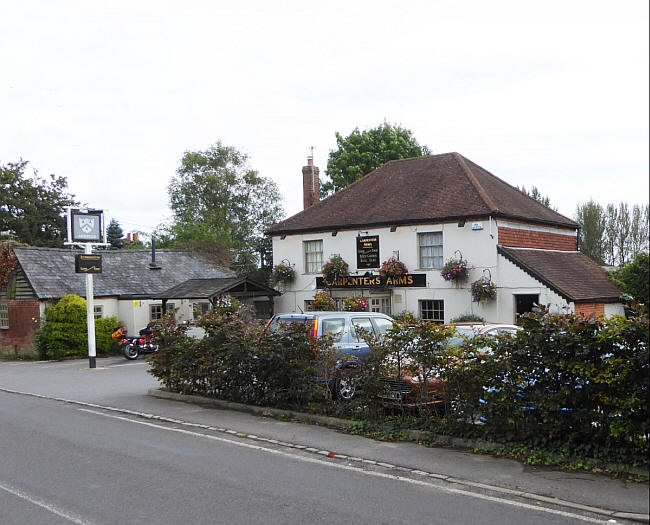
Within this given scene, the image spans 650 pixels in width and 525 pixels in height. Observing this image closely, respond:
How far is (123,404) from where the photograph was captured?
1411cm

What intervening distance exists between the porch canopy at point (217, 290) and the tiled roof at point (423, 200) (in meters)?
3.76

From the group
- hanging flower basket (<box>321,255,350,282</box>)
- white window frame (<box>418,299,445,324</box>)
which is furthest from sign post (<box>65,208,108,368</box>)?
white window frame (<box>418,299,445,324</box>)

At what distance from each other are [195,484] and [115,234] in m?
69.1

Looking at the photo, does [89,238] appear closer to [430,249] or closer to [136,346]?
[136,346]

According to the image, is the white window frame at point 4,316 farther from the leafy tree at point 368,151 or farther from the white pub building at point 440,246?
the leafy tree at point 368,151

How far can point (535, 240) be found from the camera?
28328 millimetres

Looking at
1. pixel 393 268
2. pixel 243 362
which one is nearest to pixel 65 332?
pixel 393 268

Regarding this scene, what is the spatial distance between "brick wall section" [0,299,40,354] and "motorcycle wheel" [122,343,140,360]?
557cm

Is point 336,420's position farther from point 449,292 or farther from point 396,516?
point 449,292

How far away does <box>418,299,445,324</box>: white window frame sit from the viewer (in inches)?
1094

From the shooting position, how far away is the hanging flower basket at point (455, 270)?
1041 inches

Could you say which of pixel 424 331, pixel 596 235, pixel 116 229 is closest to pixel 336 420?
pixel 424 331

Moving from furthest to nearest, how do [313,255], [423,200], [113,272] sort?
[113,272] → [313,255] → [423,200]

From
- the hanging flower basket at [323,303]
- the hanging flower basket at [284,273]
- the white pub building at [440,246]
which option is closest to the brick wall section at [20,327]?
the hanging flower basket at [284,273]
